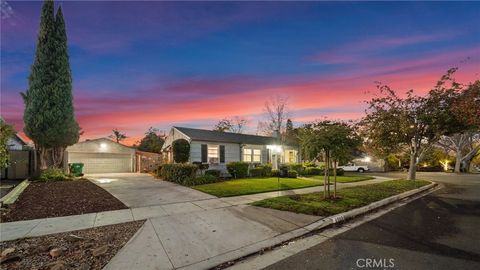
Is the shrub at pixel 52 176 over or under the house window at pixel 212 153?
under

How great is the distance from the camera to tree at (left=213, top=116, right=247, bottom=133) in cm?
4306

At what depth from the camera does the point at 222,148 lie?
18688 millimetres

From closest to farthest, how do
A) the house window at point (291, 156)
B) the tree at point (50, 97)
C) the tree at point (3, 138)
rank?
the tree at point (3, 138)
the tree at point (50, 97)
the house window at point (291, 156)

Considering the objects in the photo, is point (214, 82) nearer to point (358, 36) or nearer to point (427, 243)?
point (358, 36)

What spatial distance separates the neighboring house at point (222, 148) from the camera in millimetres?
17461

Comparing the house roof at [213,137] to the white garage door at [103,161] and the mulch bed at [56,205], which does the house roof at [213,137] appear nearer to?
the white garage door at [103,161]

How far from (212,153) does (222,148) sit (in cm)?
94

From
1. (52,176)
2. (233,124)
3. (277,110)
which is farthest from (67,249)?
(233,124)

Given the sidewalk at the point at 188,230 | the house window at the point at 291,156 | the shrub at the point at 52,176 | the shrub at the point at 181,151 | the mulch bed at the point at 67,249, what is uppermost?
the shrub at the point at 181,151

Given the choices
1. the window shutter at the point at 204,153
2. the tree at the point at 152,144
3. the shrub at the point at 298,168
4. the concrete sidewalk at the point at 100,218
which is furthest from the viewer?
the tree at the point at 152,144

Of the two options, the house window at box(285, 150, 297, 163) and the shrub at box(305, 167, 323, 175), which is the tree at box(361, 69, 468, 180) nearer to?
the shrub at box(305, 167, 323, 175)

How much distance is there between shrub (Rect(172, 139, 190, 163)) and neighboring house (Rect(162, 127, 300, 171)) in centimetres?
43

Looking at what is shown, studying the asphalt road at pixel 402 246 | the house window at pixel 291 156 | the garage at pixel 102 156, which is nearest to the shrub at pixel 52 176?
the garage at pixel 102 156

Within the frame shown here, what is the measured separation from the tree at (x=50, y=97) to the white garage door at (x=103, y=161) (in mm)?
4883
